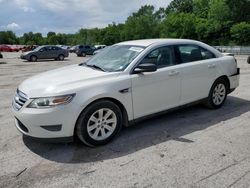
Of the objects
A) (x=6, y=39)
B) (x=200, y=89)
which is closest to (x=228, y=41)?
(x=200, y=89)

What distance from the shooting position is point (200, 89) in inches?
225

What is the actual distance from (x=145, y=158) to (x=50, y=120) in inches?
55.3

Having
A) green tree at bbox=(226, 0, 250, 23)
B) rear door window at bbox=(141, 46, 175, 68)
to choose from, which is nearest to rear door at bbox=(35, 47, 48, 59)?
rear door window at bbox=(141, 46, 175, 68)

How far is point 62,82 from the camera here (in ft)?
14.0

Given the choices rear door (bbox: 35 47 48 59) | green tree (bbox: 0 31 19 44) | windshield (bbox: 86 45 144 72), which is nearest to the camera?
windshield (bbox: 86 45 144 72)

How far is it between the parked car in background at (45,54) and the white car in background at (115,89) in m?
20.7

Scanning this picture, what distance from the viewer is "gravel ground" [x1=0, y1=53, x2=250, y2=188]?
3.39 meters

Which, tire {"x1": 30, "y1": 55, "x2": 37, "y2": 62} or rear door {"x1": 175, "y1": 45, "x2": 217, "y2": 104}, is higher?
rear door {"x1": 175, "y1": 45, "x2": 217, "y2": 104}

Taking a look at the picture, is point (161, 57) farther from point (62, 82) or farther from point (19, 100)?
point (19, 100)

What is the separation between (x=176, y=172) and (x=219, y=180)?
0.51 meters

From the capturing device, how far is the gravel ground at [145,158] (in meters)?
3.39

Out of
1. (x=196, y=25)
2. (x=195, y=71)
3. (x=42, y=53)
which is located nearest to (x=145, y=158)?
(x=195, y=71)

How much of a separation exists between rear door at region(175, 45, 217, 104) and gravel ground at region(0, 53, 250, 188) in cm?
57

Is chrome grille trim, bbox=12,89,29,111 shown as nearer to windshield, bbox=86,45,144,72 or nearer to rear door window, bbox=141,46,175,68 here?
windshield, bbox=86,45,144,72
